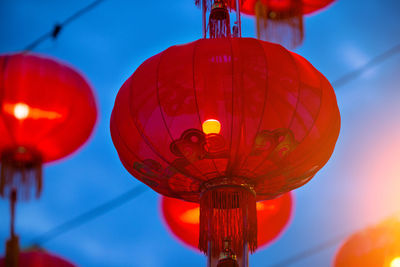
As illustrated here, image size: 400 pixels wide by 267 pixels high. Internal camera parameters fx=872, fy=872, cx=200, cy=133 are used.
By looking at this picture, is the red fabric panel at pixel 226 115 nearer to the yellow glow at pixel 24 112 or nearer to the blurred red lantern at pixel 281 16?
the yellow glow at pixel 24 112

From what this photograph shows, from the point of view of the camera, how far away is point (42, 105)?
3604 mm

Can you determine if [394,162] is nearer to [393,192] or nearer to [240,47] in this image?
[393,192]

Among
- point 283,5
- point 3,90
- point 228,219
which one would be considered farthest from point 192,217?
point 283,5

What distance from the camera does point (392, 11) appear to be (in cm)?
591

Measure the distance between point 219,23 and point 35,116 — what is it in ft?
2.84

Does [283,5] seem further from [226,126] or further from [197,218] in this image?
[226,126]

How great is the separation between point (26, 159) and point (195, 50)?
95cm

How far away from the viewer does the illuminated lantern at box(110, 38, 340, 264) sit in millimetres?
3213

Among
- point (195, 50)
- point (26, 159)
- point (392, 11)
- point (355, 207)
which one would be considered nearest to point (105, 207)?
point (355, 207)

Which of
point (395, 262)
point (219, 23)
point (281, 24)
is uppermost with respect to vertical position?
point (281, 24)

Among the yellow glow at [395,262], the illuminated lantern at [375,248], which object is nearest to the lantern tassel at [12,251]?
the illuminated lantern at [375,248]

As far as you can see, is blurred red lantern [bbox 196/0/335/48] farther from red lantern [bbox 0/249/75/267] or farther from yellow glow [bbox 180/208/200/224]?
red lantern [bbox 0/249/75/267]

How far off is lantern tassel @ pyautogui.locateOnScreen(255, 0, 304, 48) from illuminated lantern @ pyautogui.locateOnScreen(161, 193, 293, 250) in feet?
2.52

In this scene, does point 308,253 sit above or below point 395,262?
above
